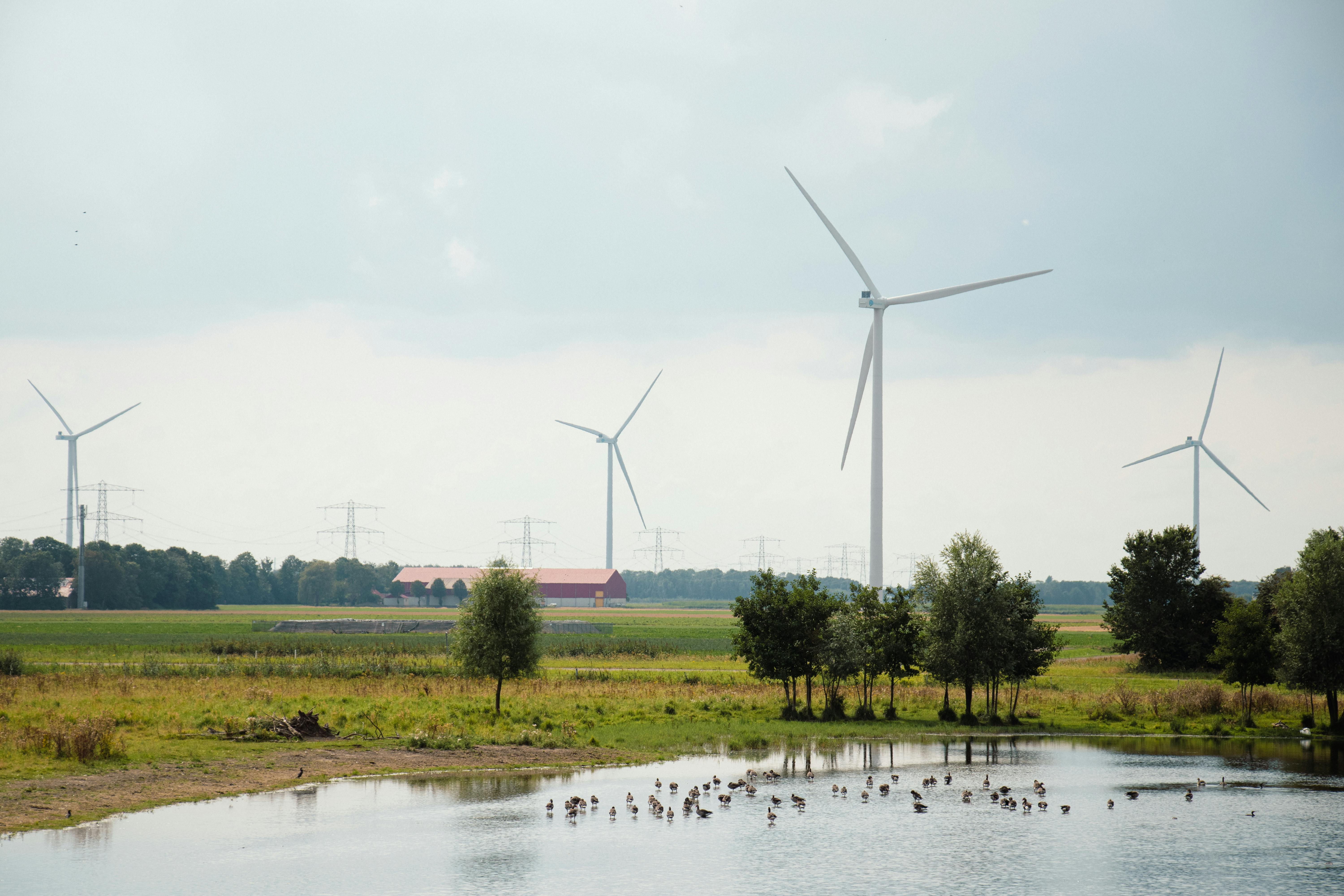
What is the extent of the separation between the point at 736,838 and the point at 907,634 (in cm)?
2934

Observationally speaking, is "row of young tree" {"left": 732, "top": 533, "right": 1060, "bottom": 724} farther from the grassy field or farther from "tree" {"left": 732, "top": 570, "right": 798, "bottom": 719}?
the grassy field

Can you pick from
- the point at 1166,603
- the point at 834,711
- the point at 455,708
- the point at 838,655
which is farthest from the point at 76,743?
the point at 1166,603

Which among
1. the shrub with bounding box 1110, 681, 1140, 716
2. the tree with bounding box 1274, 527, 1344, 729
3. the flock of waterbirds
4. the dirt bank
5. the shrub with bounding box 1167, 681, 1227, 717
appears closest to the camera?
the dirt bank

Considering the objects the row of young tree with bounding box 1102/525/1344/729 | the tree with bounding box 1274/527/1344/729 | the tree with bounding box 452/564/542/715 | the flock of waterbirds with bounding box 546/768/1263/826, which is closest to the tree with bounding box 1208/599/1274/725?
the row of young tree with bounding box 1102/525/1344/729

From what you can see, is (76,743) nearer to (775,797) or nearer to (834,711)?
(775,797)

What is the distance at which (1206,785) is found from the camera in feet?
124

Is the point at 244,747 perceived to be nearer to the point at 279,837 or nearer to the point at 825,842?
the point at 279,837

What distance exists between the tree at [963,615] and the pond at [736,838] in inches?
534

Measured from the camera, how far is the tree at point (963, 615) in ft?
181

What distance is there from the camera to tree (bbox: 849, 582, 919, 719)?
186 ft

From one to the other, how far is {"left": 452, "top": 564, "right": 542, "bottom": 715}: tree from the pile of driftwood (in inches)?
337

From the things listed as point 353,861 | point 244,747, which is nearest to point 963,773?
point 353,861

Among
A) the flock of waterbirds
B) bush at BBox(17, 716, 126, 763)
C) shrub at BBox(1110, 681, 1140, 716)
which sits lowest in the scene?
shrub at BBox(1110, 681, 1140, 716)

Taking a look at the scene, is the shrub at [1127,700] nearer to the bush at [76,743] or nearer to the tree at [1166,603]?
the tree at [1166,603]
